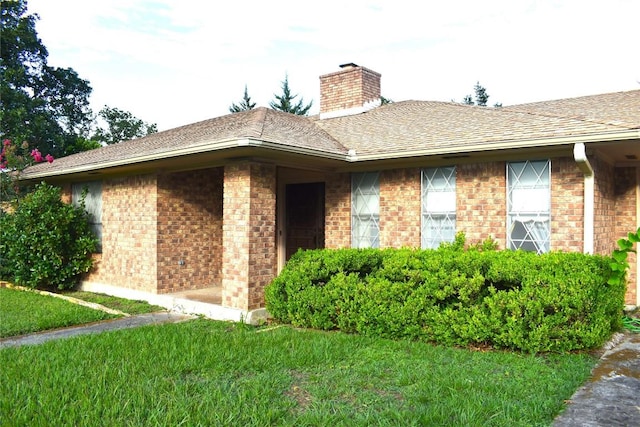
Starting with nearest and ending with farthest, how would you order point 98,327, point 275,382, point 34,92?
point 275,382 < point 98,327 < point 34,92

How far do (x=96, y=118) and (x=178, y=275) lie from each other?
34315mm

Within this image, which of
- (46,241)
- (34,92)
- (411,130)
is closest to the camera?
(411,130)

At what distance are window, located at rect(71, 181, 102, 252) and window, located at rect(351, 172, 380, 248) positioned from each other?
5863mm

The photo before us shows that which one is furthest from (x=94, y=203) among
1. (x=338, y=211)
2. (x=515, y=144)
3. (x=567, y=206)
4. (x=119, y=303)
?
(x=567, y=206)

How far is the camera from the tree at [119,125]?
42531mm

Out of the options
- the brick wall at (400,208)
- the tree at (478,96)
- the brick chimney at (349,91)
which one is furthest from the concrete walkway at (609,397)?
the tree at (478,96)

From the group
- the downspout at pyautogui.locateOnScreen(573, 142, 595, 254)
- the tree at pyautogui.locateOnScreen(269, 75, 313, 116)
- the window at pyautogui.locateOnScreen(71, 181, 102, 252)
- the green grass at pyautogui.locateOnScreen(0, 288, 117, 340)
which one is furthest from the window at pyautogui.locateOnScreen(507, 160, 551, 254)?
the tree at pyautogui.locateOnScreen(269, 75, 313, 116)

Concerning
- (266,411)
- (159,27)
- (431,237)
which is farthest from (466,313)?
(159,27)

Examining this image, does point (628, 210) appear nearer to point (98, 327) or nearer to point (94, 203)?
point (98, 327)

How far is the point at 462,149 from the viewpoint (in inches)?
288

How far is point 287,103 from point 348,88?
30.6 meters

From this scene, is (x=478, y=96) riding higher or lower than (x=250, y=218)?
higher

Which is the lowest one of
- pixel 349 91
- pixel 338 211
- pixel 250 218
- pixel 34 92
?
pixel 250 218

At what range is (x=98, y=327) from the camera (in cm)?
761
